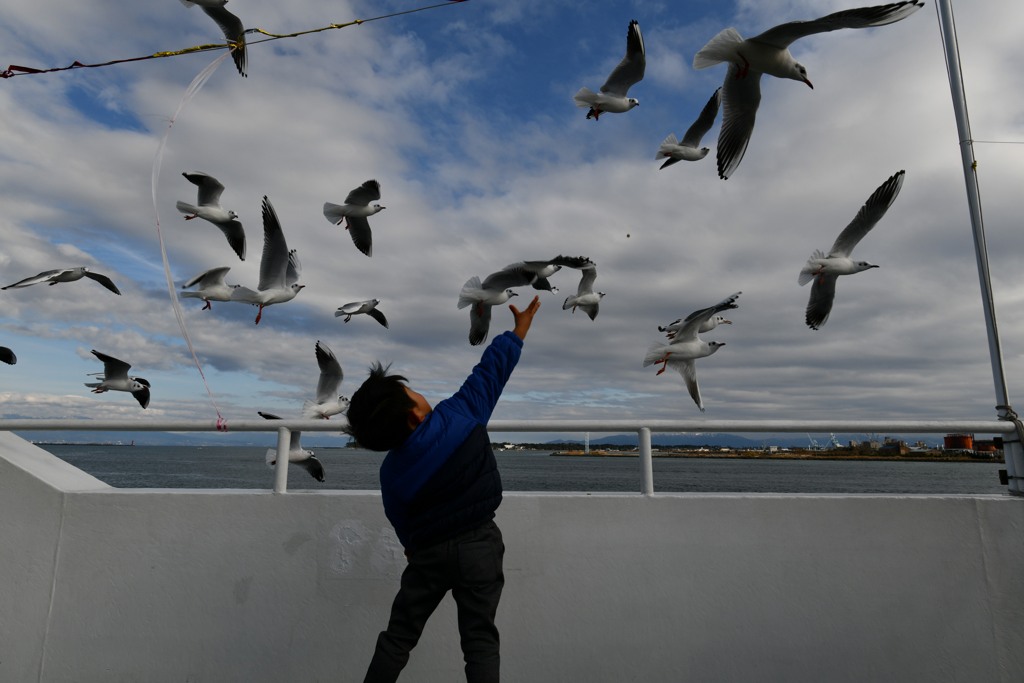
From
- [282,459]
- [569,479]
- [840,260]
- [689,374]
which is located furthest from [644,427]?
[569,479]

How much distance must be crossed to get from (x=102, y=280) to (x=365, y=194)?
8.81 ft

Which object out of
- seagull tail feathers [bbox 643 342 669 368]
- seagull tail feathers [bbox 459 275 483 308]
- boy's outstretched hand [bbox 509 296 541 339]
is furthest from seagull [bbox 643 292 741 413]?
boy's outstretched hand [bbox 509 296 541 339]

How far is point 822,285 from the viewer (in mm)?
5855

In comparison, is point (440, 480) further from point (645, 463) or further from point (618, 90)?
point (618, 90)

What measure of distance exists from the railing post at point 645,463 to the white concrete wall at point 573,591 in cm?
7

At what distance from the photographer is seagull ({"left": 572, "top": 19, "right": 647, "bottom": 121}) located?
22.7 ft

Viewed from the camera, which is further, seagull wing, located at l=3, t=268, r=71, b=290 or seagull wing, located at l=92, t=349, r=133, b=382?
seagull wing, located at l=92, t=349, r=133, b=382

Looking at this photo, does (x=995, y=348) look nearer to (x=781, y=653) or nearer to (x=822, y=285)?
(x=781, y=653)

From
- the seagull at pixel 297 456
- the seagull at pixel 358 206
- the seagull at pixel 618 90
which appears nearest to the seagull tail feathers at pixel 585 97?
the seagull at pixel 618 90

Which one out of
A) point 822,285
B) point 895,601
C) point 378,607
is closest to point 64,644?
point 378,607

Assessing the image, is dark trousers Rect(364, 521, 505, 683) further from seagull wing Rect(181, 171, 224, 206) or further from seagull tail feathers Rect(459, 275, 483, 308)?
seagull wing Rect(181, 171, 224, 206)

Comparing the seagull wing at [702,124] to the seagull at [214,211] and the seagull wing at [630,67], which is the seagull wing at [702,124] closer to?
the seagull wing at [630,67]

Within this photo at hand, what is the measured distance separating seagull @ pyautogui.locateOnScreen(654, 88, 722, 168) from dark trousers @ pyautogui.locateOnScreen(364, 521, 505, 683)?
4552 mm

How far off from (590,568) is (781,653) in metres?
0.86
